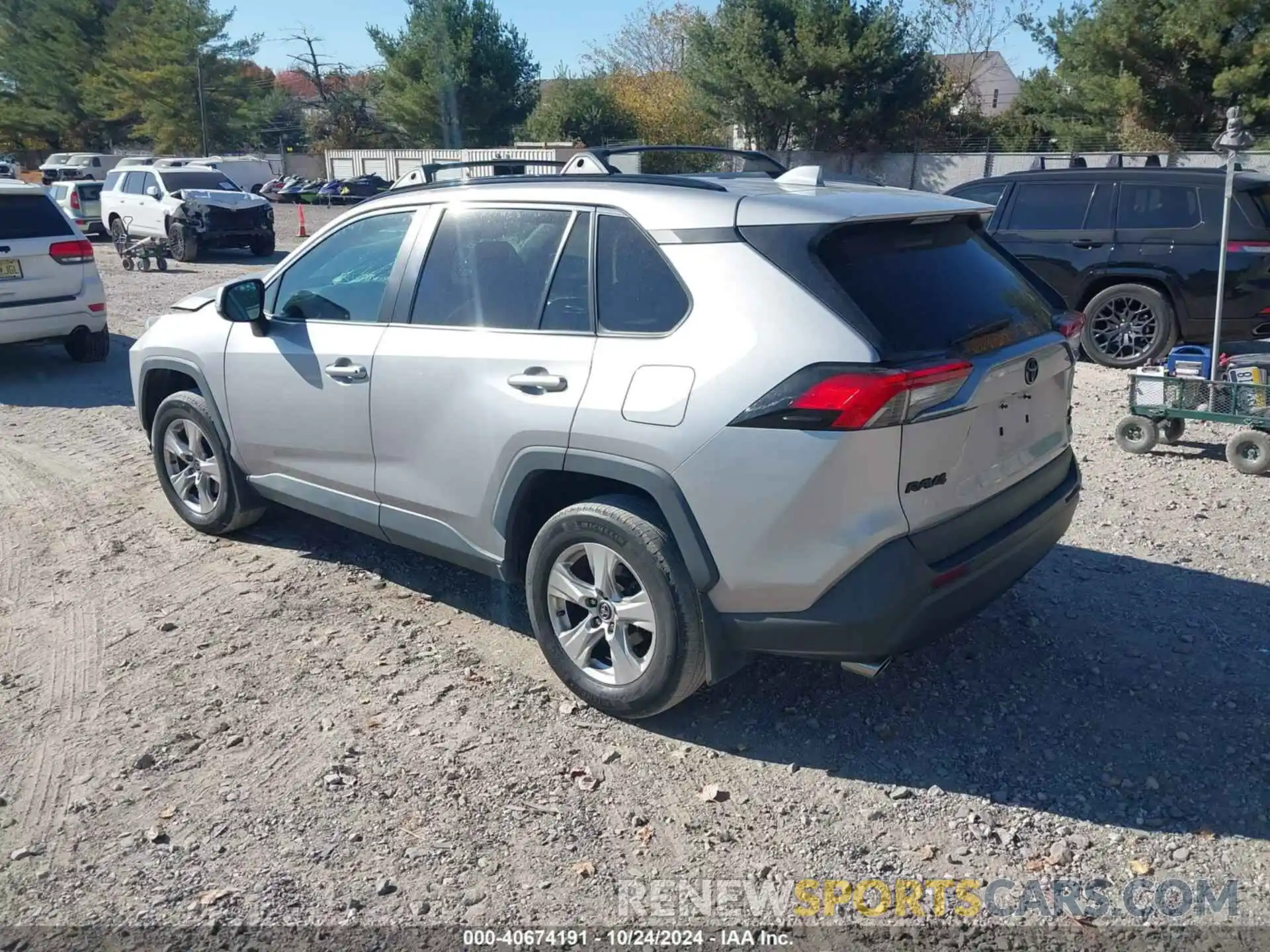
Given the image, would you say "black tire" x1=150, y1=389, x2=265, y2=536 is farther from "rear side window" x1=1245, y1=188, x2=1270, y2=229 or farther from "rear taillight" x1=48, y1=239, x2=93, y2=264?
"rear side window" x1=1245, y1=188, x2=1270, y2=229

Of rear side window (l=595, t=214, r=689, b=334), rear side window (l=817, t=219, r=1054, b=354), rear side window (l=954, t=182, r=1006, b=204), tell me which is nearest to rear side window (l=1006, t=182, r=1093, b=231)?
rear side window (l=954, t=182, r=1006, b=204)

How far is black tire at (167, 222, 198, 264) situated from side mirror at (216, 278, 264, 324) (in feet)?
55.8

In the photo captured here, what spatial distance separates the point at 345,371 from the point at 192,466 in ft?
5.45

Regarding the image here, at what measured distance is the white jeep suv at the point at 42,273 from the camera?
941 centimetres

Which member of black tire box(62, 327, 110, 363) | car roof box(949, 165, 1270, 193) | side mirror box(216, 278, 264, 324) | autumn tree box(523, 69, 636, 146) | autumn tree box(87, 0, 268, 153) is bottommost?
black tire box(62, 327, 110, 363)

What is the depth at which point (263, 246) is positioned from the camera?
70.5 feet

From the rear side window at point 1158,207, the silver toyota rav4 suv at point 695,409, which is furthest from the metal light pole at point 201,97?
the silver toyota rav4 suv at point 695,409

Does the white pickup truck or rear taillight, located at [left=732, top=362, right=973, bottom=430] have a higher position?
the white pickup truck

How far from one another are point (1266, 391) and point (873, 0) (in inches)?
1309

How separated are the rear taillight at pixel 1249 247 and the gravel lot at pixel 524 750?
4357 mm

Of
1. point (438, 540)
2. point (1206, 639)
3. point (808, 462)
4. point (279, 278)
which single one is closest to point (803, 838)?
point (808, 462)

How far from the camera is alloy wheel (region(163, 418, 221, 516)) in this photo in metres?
5.48

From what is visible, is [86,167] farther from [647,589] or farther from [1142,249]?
[647,589]

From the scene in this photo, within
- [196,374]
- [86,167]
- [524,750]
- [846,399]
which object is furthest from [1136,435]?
[86,167]
